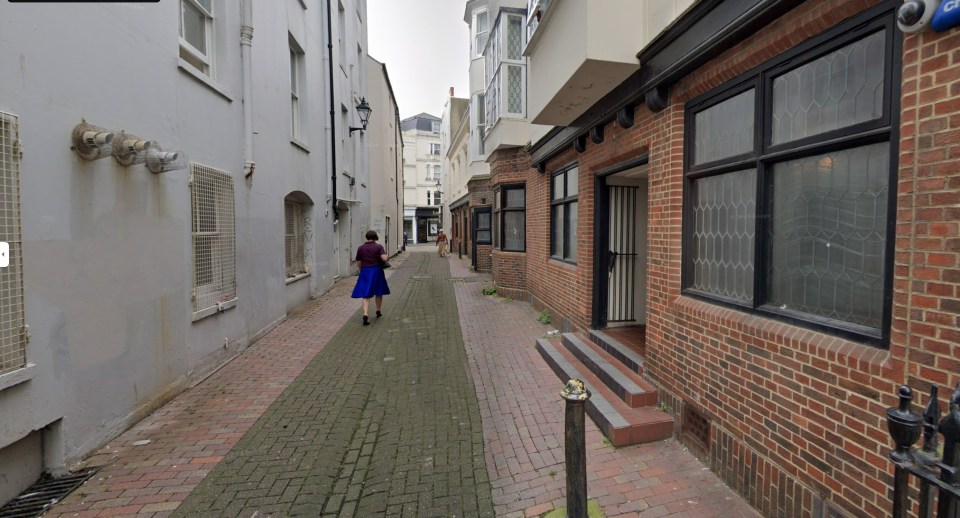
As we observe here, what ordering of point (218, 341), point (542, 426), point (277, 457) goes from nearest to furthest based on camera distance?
point (277, 457) < point (542, 426) < point (218, 341)

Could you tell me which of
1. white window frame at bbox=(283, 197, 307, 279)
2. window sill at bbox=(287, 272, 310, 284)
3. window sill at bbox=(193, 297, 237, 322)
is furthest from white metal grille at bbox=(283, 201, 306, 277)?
window sill at bbox=(193, 297, 237, 322)

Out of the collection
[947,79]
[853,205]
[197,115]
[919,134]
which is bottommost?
[853,205]

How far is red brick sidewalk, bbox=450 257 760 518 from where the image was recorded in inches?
111

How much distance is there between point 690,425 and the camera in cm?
348

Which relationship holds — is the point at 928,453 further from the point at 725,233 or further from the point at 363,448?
the point at 363,448

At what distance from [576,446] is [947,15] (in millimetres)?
2532

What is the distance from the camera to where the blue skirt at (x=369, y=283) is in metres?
8.18

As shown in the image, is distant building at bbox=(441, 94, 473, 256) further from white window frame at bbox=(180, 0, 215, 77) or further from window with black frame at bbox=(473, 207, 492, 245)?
white window frame at bbox=(180, 0, 215, 77)

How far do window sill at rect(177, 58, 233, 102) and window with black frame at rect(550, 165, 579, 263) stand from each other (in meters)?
5.05

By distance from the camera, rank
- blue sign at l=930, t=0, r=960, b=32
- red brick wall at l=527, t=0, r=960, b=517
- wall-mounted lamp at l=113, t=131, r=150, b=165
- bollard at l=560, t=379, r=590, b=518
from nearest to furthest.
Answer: blue sign at l=930, t=0, r=960, b=32, red brick wall at l=527, t=0, r=960, b=517, bollard at l=560, t=379, r=590, b=518, wall-mounted lamp at l=113, t=131, r=150, b=165

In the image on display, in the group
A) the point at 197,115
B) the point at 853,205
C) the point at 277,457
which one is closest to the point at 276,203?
the point at 197,115

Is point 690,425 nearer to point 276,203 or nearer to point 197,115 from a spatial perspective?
point 197,115

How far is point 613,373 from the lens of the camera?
4.41 m

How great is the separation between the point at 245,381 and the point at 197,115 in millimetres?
3199
